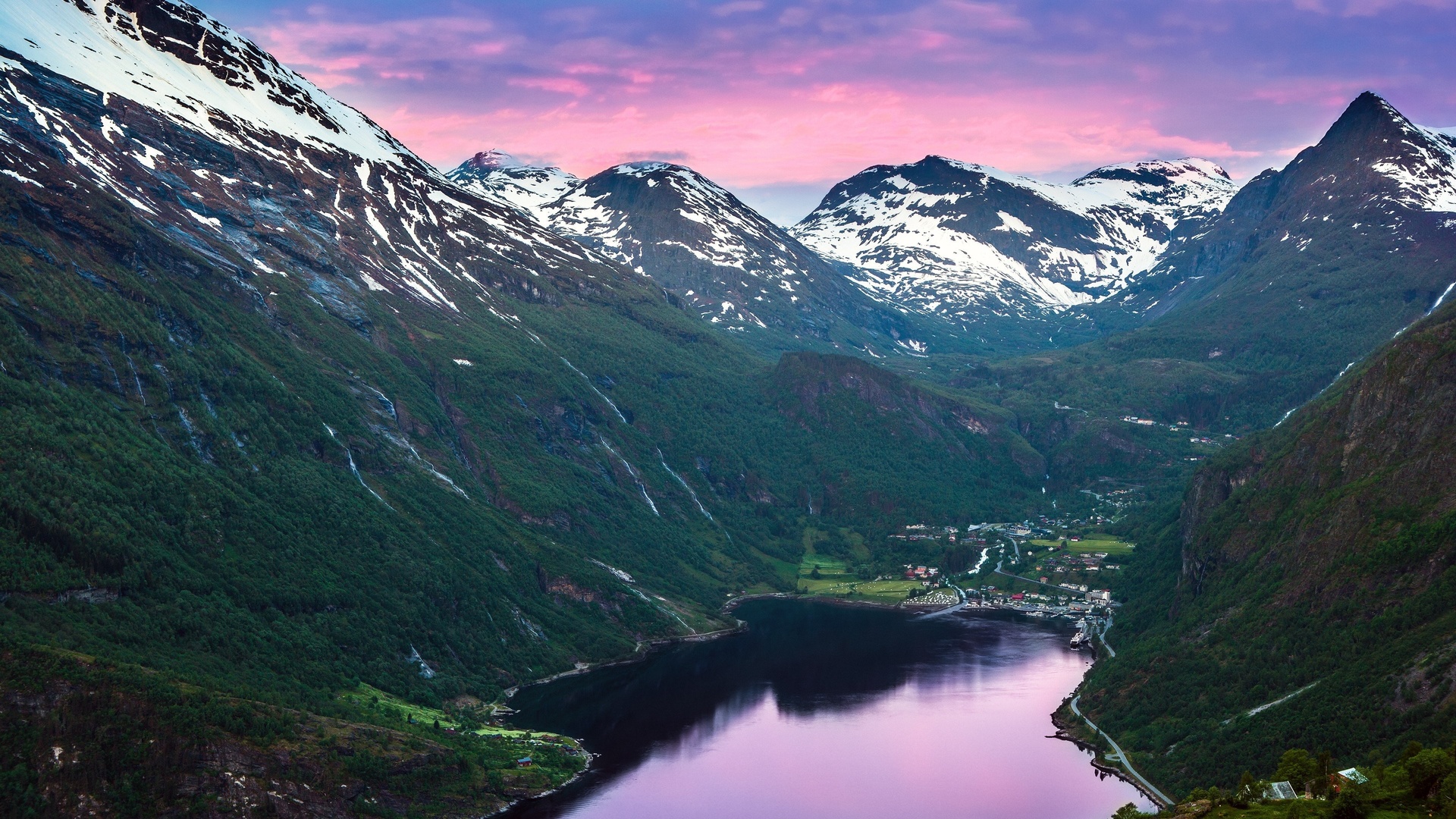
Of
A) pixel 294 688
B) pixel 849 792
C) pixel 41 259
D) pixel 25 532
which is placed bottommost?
pixel 849 792

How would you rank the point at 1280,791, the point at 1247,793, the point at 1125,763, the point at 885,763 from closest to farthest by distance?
the point at 1247,793 < the point at 1280,791 < the point at 1125,763 < the point at 885,763

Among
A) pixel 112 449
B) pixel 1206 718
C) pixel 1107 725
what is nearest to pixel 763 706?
pixel 1107 725

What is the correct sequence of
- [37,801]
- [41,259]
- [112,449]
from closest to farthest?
[37,801] < [112,449] < [41,259]

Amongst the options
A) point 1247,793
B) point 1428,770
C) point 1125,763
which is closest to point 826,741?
point 1125,763

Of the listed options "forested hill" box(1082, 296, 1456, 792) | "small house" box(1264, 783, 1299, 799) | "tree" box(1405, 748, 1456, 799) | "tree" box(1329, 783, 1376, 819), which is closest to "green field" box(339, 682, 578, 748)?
"forested hill" box(1082, 296, 1456, 792)

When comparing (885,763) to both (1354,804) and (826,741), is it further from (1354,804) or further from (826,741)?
(1354,804)

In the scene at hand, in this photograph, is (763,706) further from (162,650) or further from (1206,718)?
(162,650)
